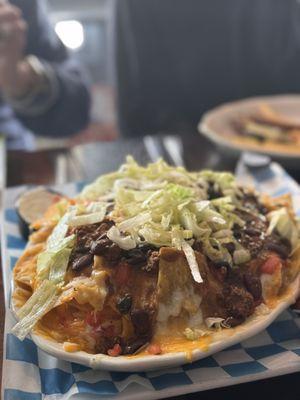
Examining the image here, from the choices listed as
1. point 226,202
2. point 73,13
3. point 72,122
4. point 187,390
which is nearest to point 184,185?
point 226,202

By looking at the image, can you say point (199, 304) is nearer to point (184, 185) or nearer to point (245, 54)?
point (184, 185)

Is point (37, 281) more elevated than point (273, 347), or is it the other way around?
point (37, 281)

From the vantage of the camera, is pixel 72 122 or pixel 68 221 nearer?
pixel 68 221

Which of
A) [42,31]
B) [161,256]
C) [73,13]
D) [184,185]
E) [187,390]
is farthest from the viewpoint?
[73,13]

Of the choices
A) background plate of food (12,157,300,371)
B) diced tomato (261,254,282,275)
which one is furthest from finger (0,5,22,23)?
diced tomato (261,254,282,275)

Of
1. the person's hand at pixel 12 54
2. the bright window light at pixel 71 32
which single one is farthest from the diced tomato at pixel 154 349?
the bright window light at pixel 71 32

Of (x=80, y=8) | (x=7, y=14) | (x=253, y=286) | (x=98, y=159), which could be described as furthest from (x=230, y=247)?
(x=80, y=8)

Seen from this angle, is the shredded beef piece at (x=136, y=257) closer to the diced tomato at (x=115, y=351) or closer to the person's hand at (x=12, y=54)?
the diced tomato at (x=115, y=351)

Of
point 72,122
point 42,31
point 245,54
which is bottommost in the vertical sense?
point 72,122
